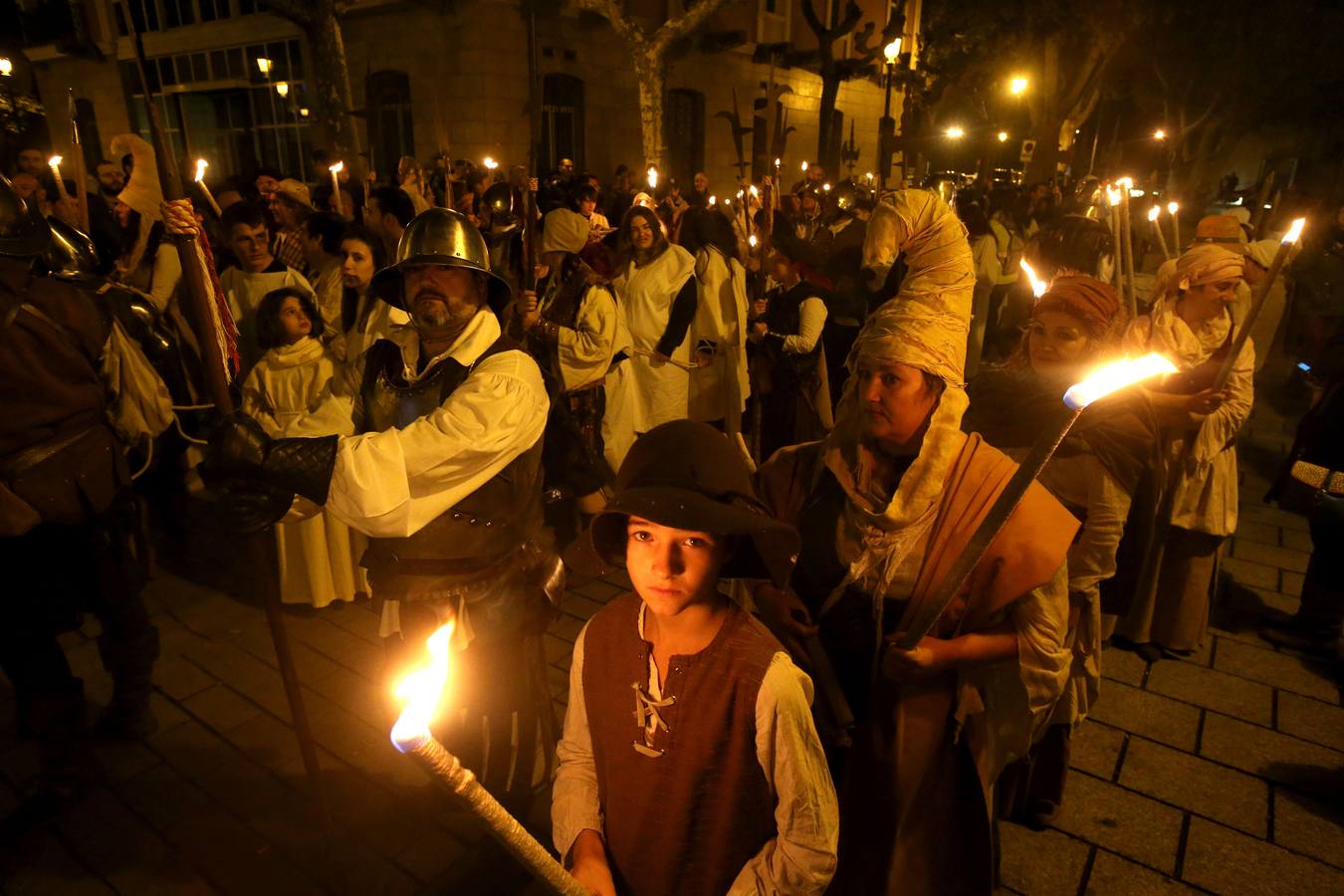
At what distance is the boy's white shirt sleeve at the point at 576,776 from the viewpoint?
6.38 ft

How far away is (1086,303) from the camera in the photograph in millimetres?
3088

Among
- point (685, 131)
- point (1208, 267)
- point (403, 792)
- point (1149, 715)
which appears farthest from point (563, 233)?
point (685, 131)

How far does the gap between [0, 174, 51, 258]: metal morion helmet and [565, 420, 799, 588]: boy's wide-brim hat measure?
2.66m

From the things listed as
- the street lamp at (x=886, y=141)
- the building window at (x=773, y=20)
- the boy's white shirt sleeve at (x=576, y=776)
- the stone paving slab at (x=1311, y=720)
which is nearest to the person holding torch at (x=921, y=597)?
the boy's white shirt sleeve at (x=576, y=776)

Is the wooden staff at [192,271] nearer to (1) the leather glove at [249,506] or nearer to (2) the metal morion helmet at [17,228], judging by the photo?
(1) the leather glove at [249,506]

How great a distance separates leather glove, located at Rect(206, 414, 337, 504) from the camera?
6.48 feet

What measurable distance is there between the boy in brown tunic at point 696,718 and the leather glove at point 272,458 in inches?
32.2

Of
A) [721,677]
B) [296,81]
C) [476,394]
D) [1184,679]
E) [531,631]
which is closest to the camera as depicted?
[721,677]

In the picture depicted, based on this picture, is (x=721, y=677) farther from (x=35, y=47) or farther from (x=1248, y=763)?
(x=35, y=47)

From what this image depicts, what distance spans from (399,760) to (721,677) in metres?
2.63

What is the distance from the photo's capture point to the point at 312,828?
327 cm

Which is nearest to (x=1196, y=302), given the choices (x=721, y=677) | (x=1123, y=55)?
(x=721, y=677)

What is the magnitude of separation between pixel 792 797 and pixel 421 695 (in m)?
0.97

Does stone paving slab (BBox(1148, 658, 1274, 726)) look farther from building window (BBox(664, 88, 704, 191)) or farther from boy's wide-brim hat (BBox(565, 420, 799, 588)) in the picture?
building window (BBox(664, 88, 704, 191))
